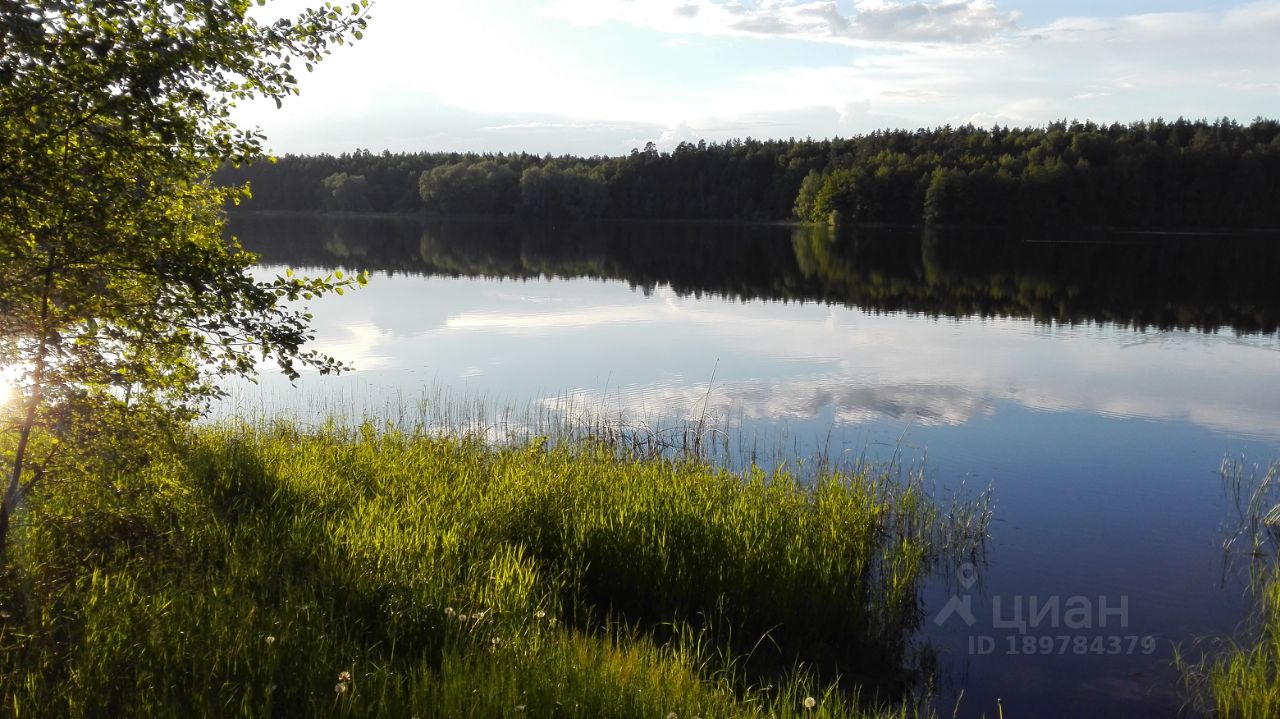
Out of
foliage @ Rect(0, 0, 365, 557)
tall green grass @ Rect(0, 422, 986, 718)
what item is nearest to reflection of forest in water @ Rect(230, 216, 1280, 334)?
tall green grass @ Rect(0, 422, 986, 718)

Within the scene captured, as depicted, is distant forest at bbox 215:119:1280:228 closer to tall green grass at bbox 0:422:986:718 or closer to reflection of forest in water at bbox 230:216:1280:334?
reflection of forest in water at bbox 230:216:1280:334

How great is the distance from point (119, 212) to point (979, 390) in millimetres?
17755

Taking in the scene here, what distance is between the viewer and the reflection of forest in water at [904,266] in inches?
1384

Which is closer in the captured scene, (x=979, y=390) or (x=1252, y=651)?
(x=1252, y=651)

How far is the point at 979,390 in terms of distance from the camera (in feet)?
64.7

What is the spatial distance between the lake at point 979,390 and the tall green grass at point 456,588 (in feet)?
3.95

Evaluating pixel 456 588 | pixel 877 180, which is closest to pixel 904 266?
pixel 456 588

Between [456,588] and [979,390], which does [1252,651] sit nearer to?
[456,588]

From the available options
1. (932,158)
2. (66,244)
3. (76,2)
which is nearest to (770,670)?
(66,244)

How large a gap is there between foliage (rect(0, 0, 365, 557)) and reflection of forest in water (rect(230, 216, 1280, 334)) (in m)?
30.3

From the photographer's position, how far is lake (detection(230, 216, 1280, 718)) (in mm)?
8688

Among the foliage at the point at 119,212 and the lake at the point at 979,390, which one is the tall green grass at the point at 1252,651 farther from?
the foliage at the point at 119,212

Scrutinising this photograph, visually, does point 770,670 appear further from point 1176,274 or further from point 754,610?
point 1176,274

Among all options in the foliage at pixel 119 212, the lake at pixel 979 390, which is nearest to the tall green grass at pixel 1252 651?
the lake at pixel 979 390
